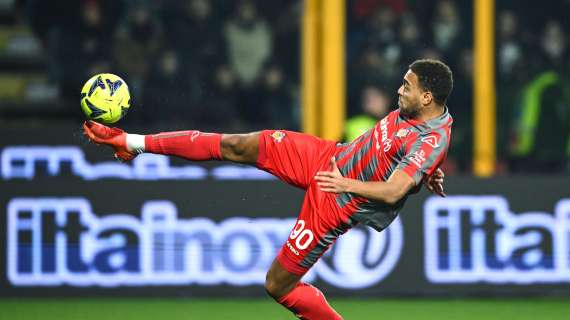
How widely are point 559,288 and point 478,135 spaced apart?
6.57 ft

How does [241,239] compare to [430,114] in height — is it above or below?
below

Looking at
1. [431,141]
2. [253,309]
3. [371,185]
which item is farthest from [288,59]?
[371,185]

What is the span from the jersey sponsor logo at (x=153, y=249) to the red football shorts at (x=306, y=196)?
113 inches

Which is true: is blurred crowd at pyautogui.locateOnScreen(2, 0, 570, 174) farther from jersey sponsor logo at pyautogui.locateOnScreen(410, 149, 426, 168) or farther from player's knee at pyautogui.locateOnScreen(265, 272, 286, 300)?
jersey sponsor logo at pyautogui.locateOnScreen(410, 149, 426, 168)

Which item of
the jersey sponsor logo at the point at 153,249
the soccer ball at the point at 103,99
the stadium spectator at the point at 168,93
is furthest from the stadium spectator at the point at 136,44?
the soccer ball at the point at 103,99

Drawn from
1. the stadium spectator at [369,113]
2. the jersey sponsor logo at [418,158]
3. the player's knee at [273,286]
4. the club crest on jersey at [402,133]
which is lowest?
the player's knee at [273,286]

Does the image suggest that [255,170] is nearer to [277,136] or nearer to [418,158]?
[277,136]

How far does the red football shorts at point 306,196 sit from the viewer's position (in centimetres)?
703

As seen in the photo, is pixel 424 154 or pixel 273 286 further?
pixel 273 286

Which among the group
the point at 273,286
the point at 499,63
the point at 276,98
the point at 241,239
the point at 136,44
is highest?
the point at 136,44

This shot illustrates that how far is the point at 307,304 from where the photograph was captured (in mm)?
7094

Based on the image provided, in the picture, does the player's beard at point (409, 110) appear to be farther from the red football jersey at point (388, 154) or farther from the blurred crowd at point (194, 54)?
the blurred crowd at point (194, 54)

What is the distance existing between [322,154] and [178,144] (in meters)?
0.90

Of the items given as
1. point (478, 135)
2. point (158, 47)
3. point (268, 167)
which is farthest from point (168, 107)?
point (268, 167)
